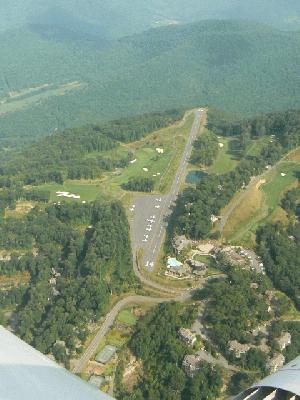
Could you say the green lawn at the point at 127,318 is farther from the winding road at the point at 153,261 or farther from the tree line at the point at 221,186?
the tree line at the point at 221,186

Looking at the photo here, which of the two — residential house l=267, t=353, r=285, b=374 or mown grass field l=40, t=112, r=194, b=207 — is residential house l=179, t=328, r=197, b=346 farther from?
mown grass field l=40, t=112, r=194, b=207

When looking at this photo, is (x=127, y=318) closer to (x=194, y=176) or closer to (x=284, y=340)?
(x=284, y=340)

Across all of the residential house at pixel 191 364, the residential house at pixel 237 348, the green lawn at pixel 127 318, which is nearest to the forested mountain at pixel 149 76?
the green lawn at pixel 127 318

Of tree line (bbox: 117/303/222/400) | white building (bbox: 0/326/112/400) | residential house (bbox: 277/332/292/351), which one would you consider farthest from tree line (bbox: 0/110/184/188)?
white building (bbox: 0/326/112/400)

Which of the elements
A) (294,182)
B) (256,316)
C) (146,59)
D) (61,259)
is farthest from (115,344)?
(146,59)

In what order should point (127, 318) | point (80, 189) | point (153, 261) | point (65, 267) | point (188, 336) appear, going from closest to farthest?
point (188, 336) < point (127, 318) < point (153, 261) < point (65, 267) < point (80, 189)

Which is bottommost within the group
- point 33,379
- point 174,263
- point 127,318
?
point 127,318

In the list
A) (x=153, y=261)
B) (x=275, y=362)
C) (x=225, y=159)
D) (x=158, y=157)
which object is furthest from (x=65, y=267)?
(x=225, y=159)
